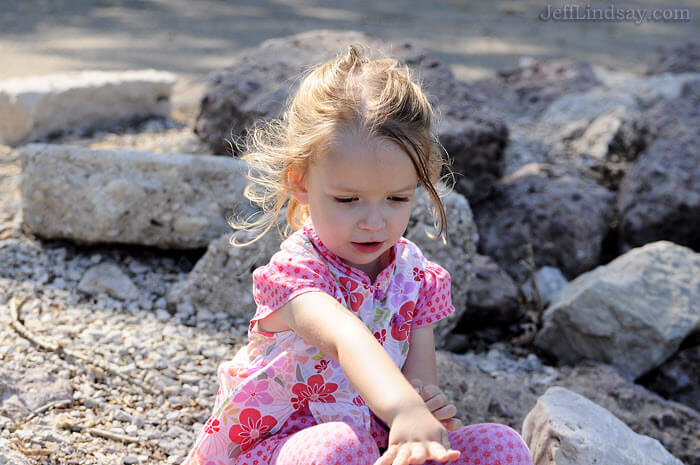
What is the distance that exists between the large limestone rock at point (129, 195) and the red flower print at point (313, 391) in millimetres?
1299

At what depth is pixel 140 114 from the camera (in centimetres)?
455

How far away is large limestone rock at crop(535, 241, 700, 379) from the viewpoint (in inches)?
110

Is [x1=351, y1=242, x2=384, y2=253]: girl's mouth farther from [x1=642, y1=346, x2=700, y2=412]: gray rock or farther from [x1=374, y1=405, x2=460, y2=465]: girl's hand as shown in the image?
[x1=642, y1=346, x2=700, y2=412]: gray rock

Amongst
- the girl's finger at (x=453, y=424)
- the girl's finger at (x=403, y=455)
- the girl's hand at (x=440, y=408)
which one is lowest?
the girl's finger at (x=453, y=424)

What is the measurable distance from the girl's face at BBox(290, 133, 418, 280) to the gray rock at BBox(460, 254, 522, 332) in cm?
136

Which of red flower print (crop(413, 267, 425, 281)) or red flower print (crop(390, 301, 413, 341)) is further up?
red flower print (crop(413, 267, 425, 281))

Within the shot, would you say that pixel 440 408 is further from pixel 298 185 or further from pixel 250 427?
pixel 298 185

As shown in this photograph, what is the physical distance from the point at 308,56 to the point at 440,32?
4.45 metres

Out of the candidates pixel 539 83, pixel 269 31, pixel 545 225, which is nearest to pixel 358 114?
pixel 545 225

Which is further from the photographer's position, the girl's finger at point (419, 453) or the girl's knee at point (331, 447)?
the girl's knee at point (331, 447)

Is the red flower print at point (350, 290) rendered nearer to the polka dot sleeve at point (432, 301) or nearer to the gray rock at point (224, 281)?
the polka dot sleeve at point (432, 301)

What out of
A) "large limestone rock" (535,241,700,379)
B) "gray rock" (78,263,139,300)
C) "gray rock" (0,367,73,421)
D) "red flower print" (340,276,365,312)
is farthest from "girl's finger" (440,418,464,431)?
"gray rock" (78,263,139,300)

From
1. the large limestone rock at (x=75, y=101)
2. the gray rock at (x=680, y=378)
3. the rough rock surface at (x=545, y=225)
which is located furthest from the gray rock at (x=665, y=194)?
the large limestone rock at (x=75, y=101)

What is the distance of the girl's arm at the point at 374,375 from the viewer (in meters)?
1.30
